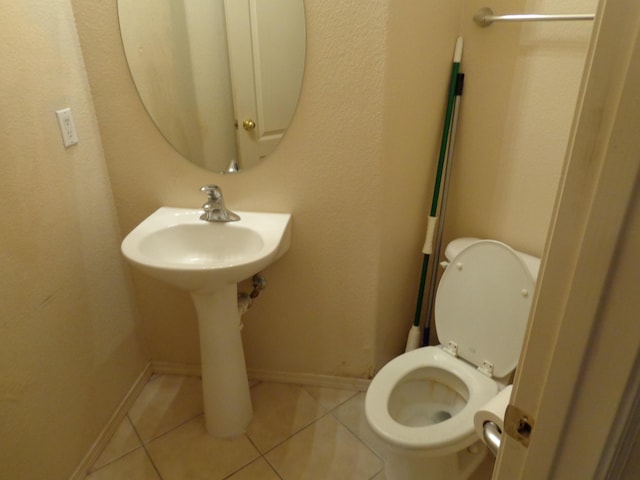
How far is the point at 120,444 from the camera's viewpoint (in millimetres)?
1597

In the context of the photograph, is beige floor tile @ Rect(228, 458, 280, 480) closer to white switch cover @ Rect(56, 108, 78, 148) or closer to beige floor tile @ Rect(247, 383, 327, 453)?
beige floor tile @ Rect(247, 383, 327, 453)

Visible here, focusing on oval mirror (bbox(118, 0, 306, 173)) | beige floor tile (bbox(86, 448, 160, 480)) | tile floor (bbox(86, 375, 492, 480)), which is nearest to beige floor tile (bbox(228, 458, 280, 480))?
tile floor (bbox(86, 375, 492, 480))

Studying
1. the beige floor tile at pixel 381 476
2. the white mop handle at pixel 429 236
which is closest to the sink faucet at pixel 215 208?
the white mop handle at pixel 429 236

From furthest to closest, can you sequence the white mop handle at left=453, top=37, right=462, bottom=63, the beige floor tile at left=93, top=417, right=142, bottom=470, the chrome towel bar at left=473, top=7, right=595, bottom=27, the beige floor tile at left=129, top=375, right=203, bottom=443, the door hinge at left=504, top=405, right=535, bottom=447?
1. the beige floor tile at left=129, top=375, right=203, bottom=443
2. the beige floor tile at left=93, top=417, right=142, bottom=470
3. the white mop handle at left=453, top=37, right=462, bottom=63
4. the chrome towel bar at left=473, top=7, right=595, bottom=27
5. the door hinge at left=504, top=405, right=535, bottom=447

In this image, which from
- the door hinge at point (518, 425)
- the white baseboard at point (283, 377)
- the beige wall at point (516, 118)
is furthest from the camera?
the white baseboard at point (283, 377)

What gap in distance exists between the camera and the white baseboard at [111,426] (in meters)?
1.47

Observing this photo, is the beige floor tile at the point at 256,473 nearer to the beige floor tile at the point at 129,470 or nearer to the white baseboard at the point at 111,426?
the beige floor tile at the point at 129,470

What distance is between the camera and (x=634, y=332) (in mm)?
373

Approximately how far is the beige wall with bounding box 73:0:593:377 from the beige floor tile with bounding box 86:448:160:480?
0.52 meters

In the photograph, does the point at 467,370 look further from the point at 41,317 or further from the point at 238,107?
the point at 41,317

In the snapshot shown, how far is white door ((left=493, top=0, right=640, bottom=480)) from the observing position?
35 cm

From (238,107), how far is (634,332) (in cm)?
129

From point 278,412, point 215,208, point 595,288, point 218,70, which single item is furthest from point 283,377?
point 595,288

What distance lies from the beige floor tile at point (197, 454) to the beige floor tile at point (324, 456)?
11cm
